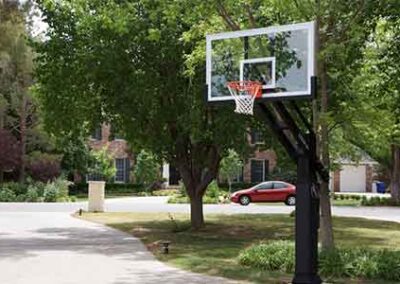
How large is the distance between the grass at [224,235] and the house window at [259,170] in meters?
30.2

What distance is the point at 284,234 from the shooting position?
→ 22.1 m

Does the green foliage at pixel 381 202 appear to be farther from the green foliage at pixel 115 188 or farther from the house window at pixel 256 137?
the house window at pixel 256 137

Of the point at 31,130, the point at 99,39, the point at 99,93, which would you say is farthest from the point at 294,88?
the point at 31,130

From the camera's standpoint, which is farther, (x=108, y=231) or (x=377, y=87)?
(x=108, y=231)

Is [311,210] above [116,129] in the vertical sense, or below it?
below

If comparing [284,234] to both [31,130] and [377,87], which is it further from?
[31,130]

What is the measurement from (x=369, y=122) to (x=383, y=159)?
95.2 feet

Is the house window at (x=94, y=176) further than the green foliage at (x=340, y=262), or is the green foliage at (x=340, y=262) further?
the house window at (x=94, y=176)

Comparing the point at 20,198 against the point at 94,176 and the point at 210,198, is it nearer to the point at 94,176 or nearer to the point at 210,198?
the point at 210,198

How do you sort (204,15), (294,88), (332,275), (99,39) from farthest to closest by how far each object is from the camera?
(99,39)
(204,15)
(332,275)
(294,88)

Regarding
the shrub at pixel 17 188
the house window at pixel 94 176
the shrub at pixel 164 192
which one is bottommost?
the shrub at pixel 164 192

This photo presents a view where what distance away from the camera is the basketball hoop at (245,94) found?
12.3 meters

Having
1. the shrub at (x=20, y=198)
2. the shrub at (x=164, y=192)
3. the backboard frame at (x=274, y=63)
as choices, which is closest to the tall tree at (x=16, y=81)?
the shrub at (x=20, y=198)

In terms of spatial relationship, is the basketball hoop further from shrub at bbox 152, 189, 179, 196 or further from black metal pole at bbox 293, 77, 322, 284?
shrub at bbox 152, 189, 179, 196
